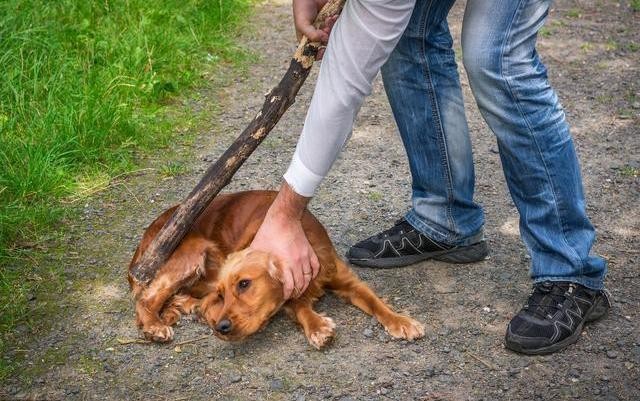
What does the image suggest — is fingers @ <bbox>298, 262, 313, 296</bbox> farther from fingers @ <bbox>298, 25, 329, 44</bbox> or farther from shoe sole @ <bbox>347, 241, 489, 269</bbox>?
fingers @ <bbox>298, 25, 329, 44</bbox>

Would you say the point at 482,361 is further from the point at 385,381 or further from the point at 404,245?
the point at 404,245

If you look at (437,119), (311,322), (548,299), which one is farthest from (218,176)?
(548,299)

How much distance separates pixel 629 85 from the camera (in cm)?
578

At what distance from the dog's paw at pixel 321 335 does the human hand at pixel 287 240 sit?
0.17 meters

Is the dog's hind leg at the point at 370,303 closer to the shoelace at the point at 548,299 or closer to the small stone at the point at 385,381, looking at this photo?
the small stone at the point at 385,381

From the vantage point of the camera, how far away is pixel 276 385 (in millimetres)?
3166

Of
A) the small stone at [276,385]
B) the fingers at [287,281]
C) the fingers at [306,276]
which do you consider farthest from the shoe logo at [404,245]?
the small stone at [276,385]

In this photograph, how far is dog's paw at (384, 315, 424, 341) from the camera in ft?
11.1

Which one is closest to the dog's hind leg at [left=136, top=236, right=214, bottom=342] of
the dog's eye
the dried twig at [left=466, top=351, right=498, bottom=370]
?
the dog's eye

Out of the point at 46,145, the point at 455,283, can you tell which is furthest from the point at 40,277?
the point at 455,283

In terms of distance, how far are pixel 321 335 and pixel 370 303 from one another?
30 centimetres

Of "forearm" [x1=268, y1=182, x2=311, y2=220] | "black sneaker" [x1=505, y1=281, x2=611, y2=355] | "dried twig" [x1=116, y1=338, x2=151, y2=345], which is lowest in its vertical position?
"dried twig" [x1=116, y1=338, x2=151, y2=345]

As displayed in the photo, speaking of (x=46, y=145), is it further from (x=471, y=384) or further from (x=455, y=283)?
(x=471, y=384)

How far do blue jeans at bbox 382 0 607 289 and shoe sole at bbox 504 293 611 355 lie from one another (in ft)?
0.26
